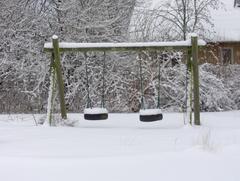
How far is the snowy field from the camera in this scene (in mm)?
4219

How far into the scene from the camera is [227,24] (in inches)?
1060

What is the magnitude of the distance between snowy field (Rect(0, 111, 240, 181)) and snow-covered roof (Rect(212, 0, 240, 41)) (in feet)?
63.8

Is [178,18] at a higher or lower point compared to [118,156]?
higher

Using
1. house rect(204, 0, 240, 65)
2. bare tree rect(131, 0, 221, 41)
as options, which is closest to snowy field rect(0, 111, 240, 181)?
bare tree rect(131, 0, 221, 41)

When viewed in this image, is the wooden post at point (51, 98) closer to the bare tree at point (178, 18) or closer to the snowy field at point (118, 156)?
the snowy field at point (118, 156)

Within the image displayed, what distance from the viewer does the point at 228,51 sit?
27.0 m

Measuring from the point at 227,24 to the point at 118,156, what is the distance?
927 inches

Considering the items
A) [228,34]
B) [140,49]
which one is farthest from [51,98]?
[228,34]

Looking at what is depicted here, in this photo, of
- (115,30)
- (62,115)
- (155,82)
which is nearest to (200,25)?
(115,30)

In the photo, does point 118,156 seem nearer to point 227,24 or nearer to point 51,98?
point 51,98

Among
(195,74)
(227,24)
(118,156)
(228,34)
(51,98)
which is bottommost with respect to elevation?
(118,156)

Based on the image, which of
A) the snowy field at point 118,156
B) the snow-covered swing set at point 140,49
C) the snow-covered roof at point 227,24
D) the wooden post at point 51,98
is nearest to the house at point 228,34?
the snow-covered roof at point 227,24

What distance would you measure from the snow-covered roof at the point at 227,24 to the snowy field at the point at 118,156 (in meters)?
19.4

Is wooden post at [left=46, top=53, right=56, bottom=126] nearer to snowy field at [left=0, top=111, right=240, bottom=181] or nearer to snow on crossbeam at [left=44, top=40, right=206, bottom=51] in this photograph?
snow on crossbeam at [left=44, top=40, right=206, bottom=51]
